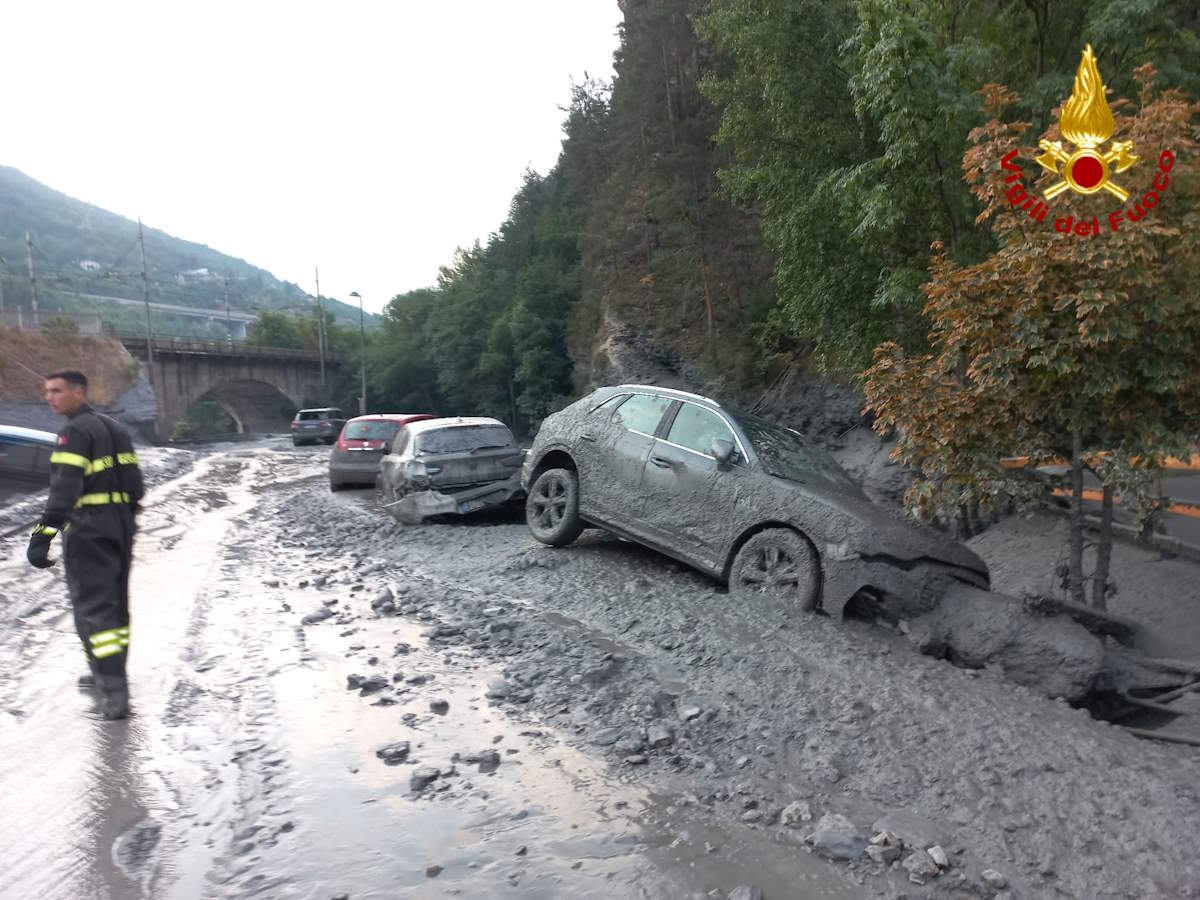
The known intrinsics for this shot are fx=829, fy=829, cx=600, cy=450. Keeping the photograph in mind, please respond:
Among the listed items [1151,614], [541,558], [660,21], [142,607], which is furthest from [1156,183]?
[660,21]

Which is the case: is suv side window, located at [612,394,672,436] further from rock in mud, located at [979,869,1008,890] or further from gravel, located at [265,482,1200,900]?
rock in mud, located at [979,869,1008,890]

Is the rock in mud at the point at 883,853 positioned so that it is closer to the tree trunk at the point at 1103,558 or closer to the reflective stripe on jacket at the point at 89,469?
the tree trunk at the point at 1103,558

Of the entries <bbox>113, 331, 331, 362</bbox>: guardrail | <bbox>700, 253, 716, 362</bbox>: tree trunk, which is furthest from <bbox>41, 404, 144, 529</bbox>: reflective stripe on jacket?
<bbox>113, 331, 331, 362</bbox>: guardrail

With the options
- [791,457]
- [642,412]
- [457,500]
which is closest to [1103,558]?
[791,457]

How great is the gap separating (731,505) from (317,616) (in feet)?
11.8

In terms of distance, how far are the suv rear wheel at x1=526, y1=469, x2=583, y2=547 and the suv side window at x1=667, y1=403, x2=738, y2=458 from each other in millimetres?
1327

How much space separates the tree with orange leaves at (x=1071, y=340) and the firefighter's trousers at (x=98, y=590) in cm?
539

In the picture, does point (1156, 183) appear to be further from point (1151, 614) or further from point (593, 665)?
point (593, 665)

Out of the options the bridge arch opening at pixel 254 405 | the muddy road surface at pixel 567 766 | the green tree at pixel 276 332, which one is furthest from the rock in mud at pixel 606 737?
the green tree at pixel 276 332

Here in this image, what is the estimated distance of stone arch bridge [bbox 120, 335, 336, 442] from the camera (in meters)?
61.0

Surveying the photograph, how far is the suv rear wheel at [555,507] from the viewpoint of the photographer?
327 inches

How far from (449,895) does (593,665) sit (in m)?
2.35

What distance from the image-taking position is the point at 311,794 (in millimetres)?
3906

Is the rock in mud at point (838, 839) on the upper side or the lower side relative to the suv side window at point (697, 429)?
lower
